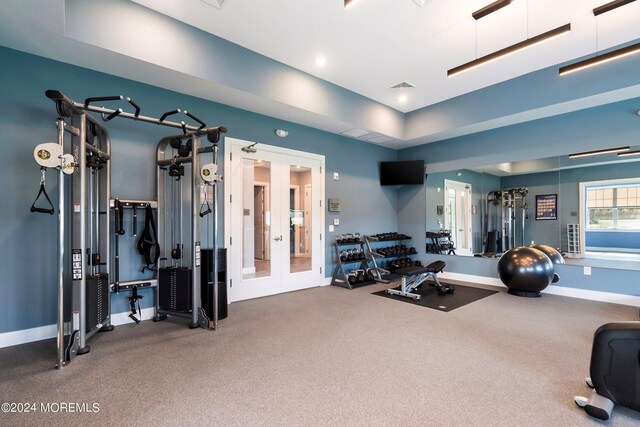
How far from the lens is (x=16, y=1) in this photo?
8.11ft

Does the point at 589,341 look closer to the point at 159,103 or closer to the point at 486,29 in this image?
the point at 486,29

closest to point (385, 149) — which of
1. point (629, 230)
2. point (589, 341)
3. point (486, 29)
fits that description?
point (486, 29)

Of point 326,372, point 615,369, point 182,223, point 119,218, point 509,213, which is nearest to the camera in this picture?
point 615,369

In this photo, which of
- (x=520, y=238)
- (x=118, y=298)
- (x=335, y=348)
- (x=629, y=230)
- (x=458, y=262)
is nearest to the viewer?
(x=335, y=348)

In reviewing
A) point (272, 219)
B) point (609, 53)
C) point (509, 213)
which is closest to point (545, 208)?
point (509, 213)

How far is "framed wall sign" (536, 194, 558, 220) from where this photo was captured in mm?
5262

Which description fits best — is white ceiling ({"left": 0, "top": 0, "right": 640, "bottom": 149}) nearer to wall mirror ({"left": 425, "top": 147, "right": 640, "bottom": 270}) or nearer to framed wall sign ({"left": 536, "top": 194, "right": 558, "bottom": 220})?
wall mirror ({"left": 425, "top": 147, "right": 640, "bottom": 270})

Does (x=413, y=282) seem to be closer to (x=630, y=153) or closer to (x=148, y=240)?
(x=630, y=153)

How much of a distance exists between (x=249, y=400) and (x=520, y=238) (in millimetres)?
5634

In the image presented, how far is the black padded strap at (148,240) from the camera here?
371 cm

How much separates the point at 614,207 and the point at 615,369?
4223 mm

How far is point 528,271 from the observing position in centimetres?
481

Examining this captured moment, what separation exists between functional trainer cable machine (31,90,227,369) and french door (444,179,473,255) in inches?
207

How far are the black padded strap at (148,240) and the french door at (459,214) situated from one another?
585 centimetres
